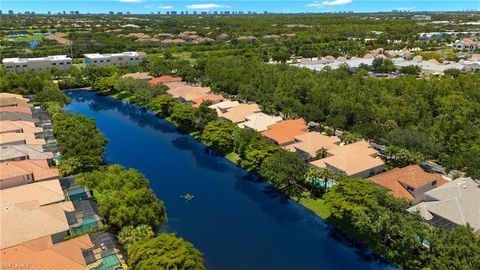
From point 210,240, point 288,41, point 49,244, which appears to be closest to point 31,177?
point 49,244

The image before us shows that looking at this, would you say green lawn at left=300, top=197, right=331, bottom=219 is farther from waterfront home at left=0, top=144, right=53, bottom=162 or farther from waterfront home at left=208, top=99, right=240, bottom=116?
waterfront home at left=0, top=144, right=53, bottom=162

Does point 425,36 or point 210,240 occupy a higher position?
point 425,36

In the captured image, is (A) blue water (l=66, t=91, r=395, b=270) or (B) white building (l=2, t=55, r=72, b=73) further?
(B) white building (l=2, t=55, r=72, b=73)

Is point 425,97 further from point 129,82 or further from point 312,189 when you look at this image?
point 129,82

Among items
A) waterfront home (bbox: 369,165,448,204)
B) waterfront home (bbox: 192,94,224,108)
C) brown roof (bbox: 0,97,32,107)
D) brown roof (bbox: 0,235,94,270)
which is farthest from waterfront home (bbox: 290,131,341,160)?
brown roof (bbox: 0,97,32,107)

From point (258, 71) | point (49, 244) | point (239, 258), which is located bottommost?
point (239, 258)

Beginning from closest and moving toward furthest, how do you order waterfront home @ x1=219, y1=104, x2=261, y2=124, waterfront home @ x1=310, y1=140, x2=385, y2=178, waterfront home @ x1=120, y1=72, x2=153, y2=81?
waterfront home @ x1=310, y1=140, x2=385, y2=178 < waterfront home @ x1=219, y1=104, x2=261, y2=124 < waterfront home @ x1=120, y1=72, x2=153, y2=81

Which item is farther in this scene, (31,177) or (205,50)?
(205,50)
